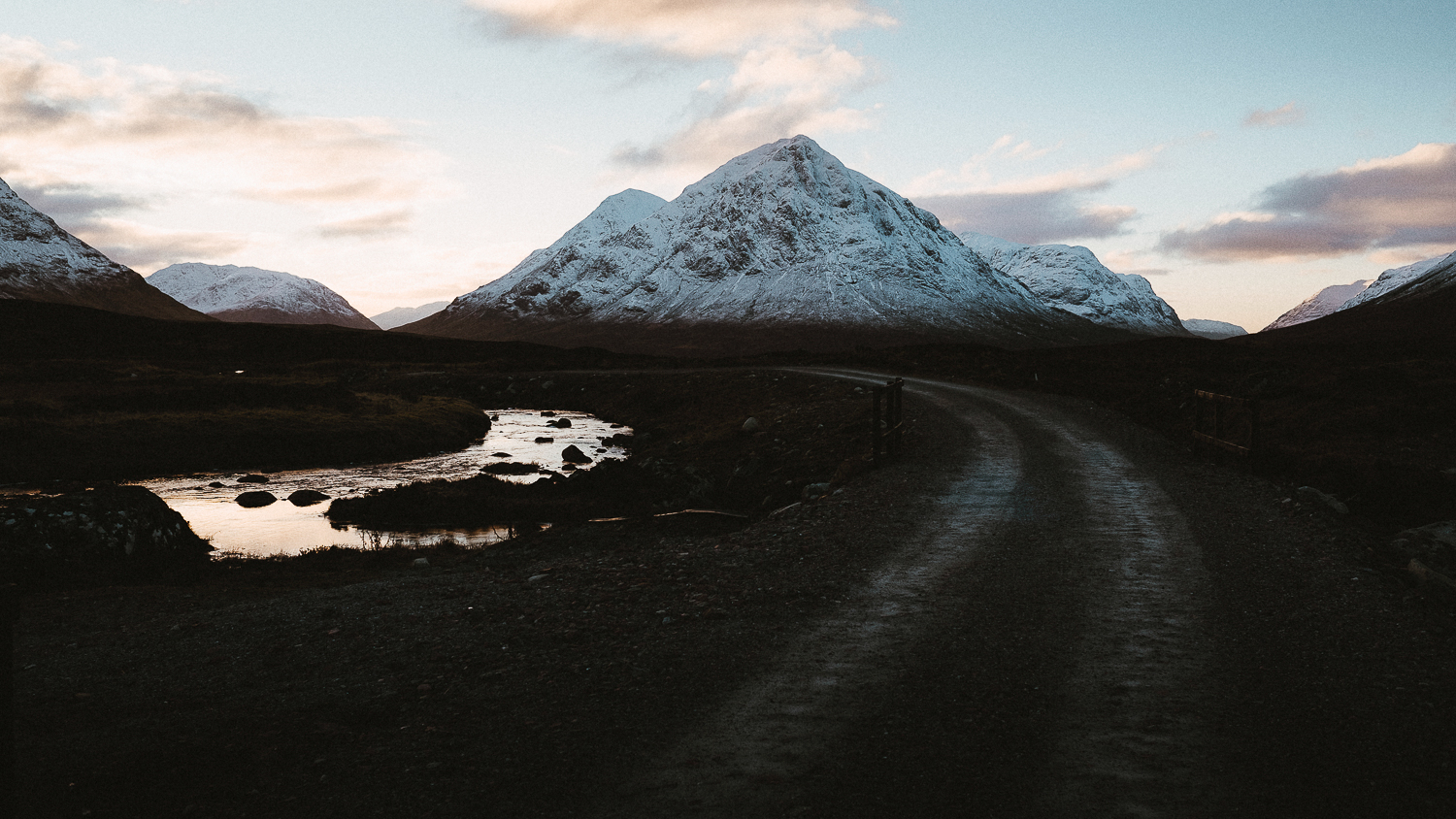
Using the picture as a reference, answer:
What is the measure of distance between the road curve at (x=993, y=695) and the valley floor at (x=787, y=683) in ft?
0.10

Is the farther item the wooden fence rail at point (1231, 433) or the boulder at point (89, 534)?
the wooden fence rail at point (1231, 433)

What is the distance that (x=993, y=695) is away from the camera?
6633mm

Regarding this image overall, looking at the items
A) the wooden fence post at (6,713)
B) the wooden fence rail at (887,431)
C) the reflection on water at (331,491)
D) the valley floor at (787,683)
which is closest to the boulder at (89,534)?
the valley floor at (787,683)

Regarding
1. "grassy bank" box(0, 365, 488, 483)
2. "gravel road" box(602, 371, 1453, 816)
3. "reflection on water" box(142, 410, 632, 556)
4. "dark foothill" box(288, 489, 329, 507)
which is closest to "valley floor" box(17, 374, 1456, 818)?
"gravel road" box(602, 371, 1453, 816)

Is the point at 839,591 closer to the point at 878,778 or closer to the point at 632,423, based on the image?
the point at 878,778

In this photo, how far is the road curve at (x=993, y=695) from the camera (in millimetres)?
5258

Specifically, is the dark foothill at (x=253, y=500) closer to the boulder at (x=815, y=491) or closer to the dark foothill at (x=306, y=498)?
the dark foothill at (x=306, y=498)

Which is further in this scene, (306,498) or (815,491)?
(306,498)

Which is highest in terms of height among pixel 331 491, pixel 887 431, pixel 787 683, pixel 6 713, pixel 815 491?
pixel 887 431

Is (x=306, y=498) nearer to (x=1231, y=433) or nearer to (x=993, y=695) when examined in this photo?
(x=993, y=695)

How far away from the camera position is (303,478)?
89.0 ft

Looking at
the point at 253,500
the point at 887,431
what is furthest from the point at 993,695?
the point at 253,500

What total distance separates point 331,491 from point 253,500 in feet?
7.65

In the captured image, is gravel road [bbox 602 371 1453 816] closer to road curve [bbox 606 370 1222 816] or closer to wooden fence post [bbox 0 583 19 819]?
road curve [bbox 606 370 1222 816]
